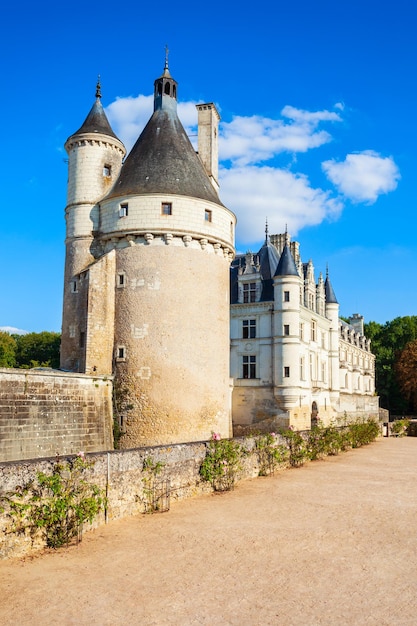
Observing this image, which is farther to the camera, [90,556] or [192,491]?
[192,491]

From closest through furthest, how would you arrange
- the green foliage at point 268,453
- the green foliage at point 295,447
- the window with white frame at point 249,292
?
the green foliage at point 268,453 → the green foliage at point 295,447 → the window with white frame at point 249,292

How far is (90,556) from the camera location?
6.86 metres

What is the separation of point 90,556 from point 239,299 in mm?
23637

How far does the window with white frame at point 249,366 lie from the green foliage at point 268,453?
14070 millimetres

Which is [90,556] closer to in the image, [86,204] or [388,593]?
[388,593]

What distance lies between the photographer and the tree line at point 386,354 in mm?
48125

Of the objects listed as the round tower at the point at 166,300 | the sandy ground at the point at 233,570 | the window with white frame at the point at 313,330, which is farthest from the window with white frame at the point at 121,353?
the window with white frame at the point at 313,330

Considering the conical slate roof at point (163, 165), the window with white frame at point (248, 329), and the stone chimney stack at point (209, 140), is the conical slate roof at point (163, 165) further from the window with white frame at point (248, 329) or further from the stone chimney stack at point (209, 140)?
the window with white frame at point (248, 329)

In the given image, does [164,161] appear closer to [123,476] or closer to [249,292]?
[249,292]

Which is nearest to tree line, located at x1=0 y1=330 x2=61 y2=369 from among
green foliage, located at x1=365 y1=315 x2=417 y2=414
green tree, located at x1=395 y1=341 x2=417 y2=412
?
green tree, located at x1=395 y1=341 x2=417 y2=412

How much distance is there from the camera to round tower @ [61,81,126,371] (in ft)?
63.4

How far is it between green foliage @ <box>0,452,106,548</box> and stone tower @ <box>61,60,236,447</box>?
1005 centimetres

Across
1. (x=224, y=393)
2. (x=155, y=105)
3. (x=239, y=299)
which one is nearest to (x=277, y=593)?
(x=224, y=393)

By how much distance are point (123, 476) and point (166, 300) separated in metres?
10.0
